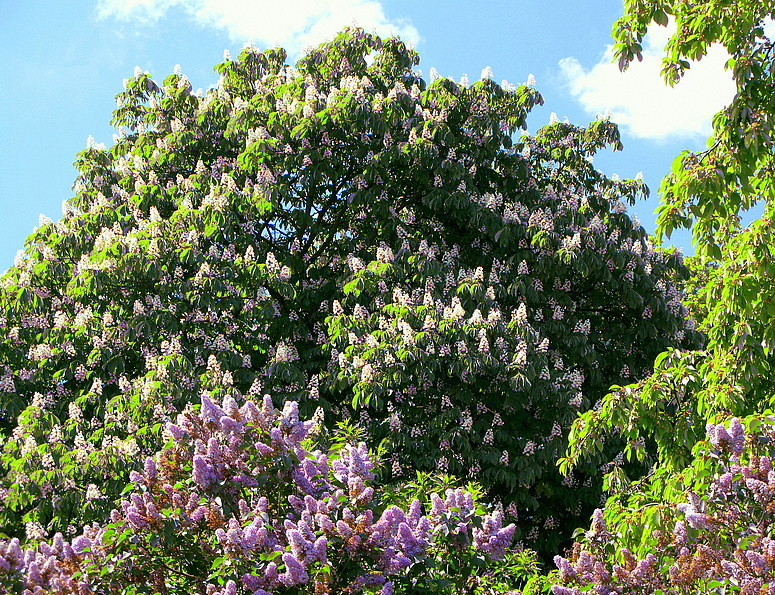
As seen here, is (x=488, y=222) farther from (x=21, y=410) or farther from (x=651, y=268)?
(x=21, y=410)

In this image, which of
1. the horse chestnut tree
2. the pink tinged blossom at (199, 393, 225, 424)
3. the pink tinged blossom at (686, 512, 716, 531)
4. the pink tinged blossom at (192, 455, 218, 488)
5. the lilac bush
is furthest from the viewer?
the horse chestnut tree

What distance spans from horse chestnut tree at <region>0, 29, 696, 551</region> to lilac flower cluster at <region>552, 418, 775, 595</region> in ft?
15.4

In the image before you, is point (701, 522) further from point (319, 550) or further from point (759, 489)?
point (319, 550)

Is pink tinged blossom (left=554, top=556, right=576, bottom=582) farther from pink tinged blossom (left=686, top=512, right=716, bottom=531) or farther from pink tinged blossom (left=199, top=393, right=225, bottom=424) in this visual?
pink tinged blossom (left=199, top=393, right=225, bottom=424)

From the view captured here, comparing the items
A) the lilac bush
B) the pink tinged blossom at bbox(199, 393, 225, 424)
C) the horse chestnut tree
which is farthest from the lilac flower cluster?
the horse chestnut tree

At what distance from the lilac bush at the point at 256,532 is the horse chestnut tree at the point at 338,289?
13.5ft

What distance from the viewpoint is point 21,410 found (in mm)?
11133

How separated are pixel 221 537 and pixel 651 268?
8894 millimetres

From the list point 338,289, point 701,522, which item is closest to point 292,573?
point 701,522

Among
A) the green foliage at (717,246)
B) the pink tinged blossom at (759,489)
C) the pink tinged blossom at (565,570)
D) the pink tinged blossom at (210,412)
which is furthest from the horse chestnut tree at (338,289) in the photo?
the pink tinged blossom at (759,489)

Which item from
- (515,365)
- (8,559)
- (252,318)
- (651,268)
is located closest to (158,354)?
(252,318)

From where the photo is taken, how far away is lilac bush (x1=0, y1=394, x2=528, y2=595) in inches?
204

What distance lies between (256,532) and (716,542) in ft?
8.68

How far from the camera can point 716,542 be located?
5316mm
